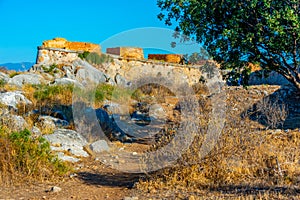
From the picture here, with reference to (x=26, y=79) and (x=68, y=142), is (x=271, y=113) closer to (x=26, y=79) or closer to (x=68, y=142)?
(x=68, y=142)

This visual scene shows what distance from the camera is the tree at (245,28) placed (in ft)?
21.7

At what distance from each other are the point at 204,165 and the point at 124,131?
6.22 meters

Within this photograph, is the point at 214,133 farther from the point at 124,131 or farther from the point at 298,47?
the point at 124,131

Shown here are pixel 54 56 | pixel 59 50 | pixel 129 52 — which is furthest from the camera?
pixel 129 52

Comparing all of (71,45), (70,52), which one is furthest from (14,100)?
(71,45)

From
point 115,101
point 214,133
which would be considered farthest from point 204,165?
point 115,101

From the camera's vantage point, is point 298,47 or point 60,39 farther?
point 60,39

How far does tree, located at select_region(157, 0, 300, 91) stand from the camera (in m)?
6.61

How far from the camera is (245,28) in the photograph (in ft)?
23.8

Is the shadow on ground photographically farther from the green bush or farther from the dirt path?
the green bush

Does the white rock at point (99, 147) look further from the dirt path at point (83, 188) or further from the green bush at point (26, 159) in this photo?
the green bush at point (26, 159)

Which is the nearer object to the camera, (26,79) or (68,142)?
(68,142)

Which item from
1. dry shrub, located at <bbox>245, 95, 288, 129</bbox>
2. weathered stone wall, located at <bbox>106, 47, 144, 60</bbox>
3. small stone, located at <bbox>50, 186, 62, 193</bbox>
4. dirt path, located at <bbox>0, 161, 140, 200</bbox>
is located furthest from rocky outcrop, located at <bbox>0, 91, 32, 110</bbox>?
weathered stone wall, located at <bbox>106, 47, 144, 60</bbox>

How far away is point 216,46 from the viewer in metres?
7.73
